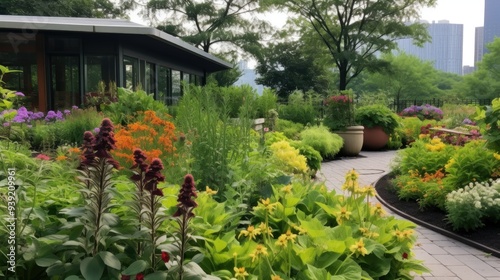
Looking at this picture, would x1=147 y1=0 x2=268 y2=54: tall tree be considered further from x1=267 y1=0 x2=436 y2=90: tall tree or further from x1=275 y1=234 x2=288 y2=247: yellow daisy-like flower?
x1=275 y1=234 x2=288 y2=247: yellow daisy-like flower

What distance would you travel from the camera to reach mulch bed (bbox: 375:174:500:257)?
14.0 feet

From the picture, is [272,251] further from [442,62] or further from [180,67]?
[442,62]

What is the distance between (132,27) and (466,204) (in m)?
7.93

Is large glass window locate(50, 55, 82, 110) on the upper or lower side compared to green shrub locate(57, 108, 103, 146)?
upper

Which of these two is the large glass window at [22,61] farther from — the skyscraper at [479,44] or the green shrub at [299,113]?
the skyscraper at [479,44]

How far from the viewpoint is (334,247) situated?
7.91 feet

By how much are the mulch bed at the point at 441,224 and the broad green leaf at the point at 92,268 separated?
3584 millimetres

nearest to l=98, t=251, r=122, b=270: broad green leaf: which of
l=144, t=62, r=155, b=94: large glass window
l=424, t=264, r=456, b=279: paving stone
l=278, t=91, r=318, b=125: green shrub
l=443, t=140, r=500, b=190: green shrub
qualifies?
l=424, t=264, r=456, b=279: paving stone

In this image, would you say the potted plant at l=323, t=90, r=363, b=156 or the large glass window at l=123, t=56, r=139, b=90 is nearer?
the potted plant at l=323, t=90, r=363, b=156

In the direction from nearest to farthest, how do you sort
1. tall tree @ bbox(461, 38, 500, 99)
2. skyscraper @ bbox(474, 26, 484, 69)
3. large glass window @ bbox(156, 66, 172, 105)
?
1. large glass window @ bbox(156, 66, 172, 105)
2. tall tree @ bbox(461, 38, 500, 99)
3. skyscraper @ bbox(474, 26, 484, 69)

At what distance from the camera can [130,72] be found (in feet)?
41.8

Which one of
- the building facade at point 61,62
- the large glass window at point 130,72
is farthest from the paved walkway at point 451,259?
the large glass window at point 130,72

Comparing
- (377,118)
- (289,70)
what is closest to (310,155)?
(377,118)

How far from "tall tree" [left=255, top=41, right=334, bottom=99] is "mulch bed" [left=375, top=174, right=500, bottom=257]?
31.1 meters
